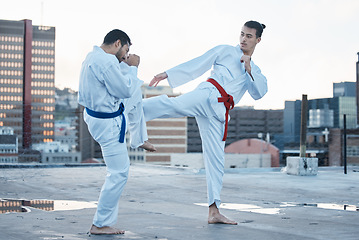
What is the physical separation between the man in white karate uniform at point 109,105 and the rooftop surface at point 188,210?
0.87ft

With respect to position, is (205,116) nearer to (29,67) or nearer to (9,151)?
(9,151)

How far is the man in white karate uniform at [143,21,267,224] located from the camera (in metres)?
4.45

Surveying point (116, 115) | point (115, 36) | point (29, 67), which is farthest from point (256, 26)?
point (29, 67)

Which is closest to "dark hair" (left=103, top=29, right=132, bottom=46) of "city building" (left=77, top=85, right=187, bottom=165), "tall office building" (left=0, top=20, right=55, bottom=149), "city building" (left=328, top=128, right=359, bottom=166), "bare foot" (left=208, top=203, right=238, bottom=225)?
"bare foot" (left=208, top=203, right=238, bottom=225)

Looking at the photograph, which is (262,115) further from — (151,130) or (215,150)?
(215,150)

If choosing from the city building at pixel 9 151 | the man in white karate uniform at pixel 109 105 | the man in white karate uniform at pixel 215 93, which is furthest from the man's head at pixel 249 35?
the city building at pixel 9 151

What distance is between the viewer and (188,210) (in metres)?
5.07

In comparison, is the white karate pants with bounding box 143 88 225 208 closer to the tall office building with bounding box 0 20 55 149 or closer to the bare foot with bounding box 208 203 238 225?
the bare foot with bounding box 208 203 238 225

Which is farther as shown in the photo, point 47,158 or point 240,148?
point 47,158

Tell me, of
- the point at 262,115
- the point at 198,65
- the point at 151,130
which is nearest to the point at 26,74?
the point at 151,130

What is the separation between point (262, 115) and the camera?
153750mm

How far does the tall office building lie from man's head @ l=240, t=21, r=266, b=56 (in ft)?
567

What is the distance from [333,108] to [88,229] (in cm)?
15298

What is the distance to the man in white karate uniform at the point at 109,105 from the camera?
11.9 ft
